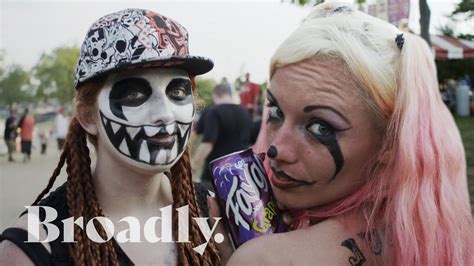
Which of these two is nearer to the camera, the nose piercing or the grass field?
the nose piercing

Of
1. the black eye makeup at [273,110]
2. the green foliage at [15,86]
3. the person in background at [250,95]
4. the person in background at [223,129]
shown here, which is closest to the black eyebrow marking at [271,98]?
the black eye makeup at [273,110]

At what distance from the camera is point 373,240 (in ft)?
5.16

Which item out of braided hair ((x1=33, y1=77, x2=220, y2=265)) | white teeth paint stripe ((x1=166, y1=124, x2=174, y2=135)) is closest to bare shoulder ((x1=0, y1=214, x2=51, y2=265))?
braided hair ((x1=33, y1=77, x2=220, y2=265))

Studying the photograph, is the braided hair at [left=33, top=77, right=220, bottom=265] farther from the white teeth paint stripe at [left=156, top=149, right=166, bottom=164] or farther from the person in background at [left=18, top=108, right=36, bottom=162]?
the person in background at [left=18, top=108, right=36, bottom=162]

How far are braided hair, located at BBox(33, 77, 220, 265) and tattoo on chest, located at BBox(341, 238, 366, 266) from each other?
1.52ft

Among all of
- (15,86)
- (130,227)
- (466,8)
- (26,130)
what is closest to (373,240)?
(130,227)

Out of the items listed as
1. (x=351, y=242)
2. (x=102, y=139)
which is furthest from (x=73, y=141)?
(x=351, y=242)

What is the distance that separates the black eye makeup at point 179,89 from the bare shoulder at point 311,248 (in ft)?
1.67

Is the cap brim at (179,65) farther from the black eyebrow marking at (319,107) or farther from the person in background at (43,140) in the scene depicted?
the person in background at (43,140)

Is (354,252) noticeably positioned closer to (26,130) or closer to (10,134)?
(26,130)

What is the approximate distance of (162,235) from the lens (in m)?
1.85

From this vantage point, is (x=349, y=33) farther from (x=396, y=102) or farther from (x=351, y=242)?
(x=351, y=242)

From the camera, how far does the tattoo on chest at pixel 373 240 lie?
156 cm

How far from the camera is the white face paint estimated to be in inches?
66.7
